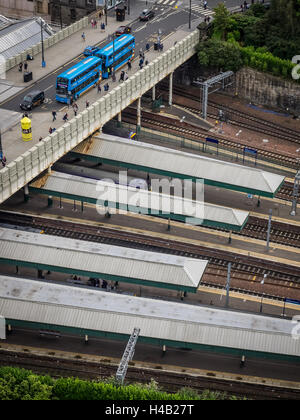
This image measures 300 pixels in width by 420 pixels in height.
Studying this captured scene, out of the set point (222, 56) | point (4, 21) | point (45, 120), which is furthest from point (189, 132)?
point (4, 21)

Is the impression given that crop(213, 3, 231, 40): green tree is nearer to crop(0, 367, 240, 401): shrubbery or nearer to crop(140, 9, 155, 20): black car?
→ crop(140, 9, 155, 20): black car

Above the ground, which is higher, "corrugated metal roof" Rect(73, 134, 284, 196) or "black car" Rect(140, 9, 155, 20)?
"black car" Rect(140, 9, 155, 20)

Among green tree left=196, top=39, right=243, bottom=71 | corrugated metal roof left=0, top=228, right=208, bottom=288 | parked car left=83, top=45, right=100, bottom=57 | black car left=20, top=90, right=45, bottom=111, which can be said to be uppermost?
parked car left=83, top=45, right=100, bottom=57

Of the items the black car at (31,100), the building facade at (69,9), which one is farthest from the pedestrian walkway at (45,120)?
the building facade at (69,9)

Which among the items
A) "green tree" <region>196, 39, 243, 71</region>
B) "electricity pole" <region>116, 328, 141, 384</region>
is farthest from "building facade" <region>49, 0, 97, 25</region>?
"electricity pole" <region>116, 328, 141, 384</region>

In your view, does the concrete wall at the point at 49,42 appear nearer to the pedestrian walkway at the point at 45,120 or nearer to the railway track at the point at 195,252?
the pedestrian walkway at the point at 45,120
